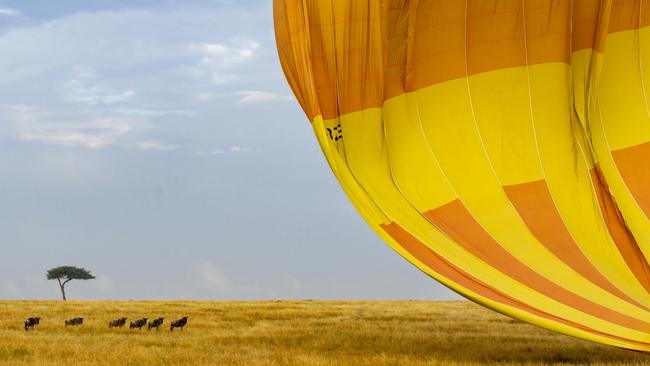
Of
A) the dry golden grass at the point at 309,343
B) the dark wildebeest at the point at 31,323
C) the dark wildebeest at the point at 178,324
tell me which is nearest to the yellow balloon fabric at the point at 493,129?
the dry golden grass at the point at 309,343

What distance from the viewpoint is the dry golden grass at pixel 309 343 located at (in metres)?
18.8

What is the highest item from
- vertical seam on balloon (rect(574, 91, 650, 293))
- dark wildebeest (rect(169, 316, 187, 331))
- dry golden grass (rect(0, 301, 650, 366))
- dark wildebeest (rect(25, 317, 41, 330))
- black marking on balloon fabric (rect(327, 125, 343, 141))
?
black marking on balloon fabric (rect(327, 125, 343, 141))

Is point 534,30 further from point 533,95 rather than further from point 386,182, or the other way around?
point 386,182

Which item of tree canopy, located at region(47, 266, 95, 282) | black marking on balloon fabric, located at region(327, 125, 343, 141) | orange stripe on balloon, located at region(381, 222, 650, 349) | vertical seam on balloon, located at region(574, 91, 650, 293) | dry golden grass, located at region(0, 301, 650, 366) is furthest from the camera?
tree canopy, located at region(47, 266, 95, 282)

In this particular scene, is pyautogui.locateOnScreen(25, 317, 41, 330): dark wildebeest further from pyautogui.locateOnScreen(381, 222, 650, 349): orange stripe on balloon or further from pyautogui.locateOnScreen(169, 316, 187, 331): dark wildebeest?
pyautogui.locateOnScreen(381, 222, 650, 349): orange stripe on balloon

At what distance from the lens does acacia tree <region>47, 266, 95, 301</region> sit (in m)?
76.6

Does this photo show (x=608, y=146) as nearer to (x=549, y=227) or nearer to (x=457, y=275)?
(x=549, y=227)

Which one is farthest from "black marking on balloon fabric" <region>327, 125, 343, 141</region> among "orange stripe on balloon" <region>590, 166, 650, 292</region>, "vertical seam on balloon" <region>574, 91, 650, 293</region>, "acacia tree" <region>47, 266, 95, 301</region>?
"acacia tree" <region>47, 266, 95, 301</region>

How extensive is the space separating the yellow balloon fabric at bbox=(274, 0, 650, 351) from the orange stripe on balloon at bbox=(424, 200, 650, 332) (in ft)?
0.12

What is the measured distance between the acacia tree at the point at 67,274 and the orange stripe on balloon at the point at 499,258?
215 feet

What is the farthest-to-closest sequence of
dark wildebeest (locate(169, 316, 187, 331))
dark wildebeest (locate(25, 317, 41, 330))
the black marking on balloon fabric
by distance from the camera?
dark wildebeest (locate(25, 317, 41, 330)) < dark wildebeest (locate(169, 316, 187, 331)) < the black marking on balloon fabric

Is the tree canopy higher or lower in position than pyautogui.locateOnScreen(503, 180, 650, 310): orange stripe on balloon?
higher

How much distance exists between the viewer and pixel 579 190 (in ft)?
56.4

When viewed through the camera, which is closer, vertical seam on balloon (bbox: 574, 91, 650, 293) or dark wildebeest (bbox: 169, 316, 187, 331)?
vertical seam on balloon (bbox: 574, 91, 650, 293)
